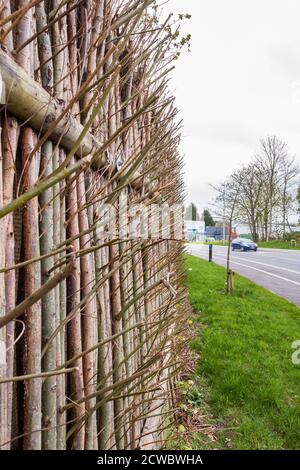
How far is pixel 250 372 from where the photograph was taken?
15.0ft

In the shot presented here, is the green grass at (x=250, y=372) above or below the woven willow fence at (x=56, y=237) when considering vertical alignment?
below

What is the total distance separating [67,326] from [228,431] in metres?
2.94

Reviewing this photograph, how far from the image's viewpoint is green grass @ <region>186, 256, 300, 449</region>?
3.43 metres

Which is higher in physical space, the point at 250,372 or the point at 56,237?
the point at 56,237

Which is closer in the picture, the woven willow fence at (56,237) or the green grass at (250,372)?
the woven willow fence at (56,237)

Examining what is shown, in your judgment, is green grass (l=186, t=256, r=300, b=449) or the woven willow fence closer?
the woven willow fence

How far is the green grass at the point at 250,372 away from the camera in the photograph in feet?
11.3

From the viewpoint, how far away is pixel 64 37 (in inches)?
52.4

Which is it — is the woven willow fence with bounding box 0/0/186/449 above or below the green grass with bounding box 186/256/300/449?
above

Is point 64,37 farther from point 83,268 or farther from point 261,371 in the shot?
point 261,371

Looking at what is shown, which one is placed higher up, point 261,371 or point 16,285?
point 16,285

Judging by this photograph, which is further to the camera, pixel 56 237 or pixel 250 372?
pixel 250 372
